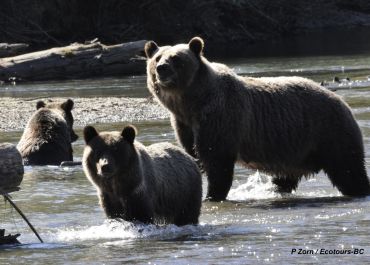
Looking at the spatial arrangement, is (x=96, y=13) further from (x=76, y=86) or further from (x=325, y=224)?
(x=325, y=224)

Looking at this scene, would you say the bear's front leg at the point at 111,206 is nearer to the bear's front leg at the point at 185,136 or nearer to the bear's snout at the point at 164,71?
the bear's snout at the point at 164,71

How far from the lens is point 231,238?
955cm

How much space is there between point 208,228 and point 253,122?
2.39 meters

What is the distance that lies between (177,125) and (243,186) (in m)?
1.30

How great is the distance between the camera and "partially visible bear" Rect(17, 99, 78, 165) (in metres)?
14.5

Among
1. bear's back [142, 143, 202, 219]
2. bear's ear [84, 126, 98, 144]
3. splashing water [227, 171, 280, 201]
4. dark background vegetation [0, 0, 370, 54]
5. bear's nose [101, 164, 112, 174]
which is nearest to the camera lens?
bear's nose [101, 164, 112, 174]

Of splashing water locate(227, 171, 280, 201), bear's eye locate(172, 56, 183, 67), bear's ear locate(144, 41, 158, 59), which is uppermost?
bear's ear locate(144, 41, 158, 59)

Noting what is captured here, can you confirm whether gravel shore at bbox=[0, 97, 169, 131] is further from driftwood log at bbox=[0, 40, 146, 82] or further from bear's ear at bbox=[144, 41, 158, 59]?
bear's ear at bbox=[144, 41, 158, 59]

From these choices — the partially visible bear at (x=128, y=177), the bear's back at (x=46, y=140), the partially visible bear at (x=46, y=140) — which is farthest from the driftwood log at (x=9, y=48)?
the partially visible bear at (x=128, y=177)

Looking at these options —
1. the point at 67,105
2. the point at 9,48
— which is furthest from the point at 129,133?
the point at 9,48

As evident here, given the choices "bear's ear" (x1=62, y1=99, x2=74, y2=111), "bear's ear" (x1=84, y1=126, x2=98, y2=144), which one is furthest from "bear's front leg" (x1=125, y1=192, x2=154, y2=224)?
"bear's ear" (x1=62, y1=99, x2=74, y2=111)

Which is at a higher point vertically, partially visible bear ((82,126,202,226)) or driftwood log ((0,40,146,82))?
partially visible bear ((82,126,202,226))

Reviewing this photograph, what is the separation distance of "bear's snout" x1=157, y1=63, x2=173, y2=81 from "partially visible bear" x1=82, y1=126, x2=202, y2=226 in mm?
1772

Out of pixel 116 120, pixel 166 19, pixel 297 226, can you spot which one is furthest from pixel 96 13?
pixel 297 226
